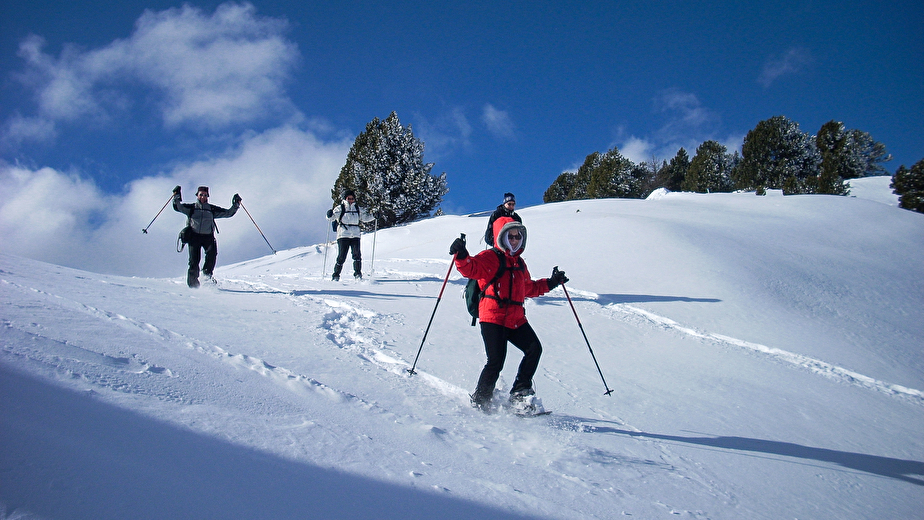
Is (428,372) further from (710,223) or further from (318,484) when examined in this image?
Answer: (710,223)

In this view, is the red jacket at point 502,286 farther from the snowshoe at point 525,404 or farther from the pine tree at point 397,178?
the pine tree at point 397,178

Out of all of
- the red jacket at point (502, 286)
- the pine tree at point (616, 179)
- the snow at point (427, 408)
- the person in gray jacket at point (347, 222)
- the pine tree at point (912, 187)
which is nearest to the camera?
the snow at point (427, 408)

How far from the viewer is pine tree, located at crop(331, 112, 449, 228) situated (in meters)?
31.6

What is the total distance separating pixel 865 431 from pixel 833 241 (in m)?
15.7

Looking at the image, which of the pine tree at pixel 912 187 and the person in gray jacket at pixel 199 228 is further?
the pine tree at pixel 912 187

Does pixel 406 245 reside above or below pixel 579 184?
below

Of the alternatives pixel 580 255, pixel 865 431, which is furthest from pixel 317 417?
pixel 580 255

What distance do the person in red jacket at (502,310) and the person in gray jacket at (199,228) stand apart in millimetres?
6589

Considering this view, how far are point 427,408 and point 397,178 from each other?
95.5 feet

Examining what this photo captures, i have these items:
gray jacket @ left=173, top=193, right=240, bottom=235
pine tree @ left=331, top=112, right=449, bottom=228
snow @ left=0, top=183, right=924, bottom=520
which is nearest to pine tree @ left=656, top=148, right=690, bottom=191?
pine tree @ left=331, top=112, right=449, bottom=228

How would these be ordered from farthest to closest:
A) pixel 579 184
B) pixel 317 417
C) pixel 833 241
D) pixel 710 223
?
pixel 579 184, pixel 710 223, pixel 833 241, pixel 317 417

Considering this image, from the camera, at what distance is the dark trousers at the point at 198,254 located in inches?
336

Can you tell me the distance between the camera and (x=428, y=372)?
4742mm

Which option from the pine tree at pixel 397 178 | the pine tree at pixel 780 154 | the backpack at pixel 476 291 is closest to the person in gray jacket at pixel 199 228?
the backpack at pixel 476 291
